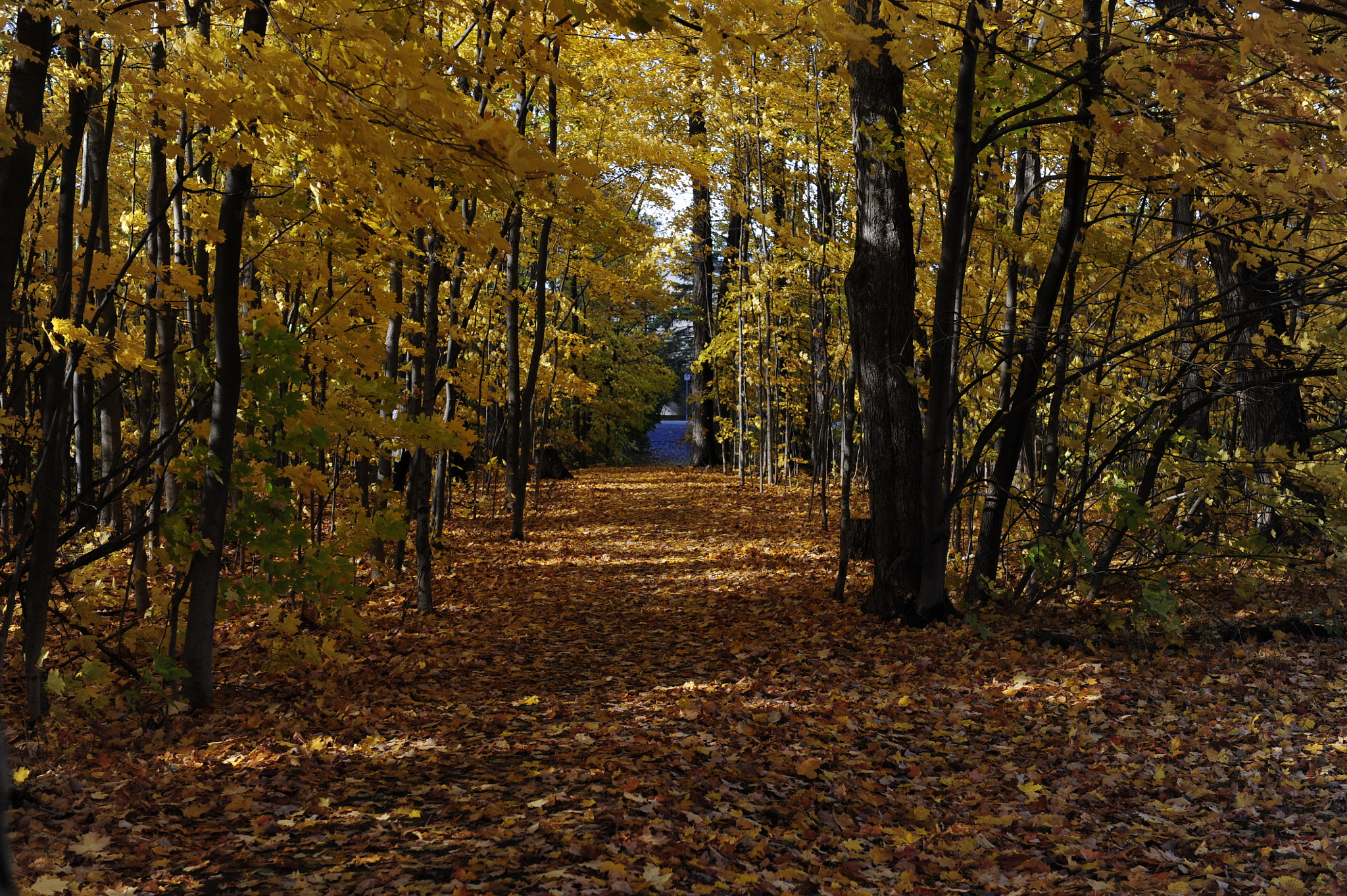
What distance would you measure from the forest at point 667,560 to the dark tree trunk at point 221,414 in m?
0.03

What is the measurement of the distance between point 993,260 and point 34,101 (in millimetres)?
7969

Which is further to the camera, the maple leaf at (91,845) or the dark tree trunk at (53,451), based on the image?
the dark tree trunk at (53,451)

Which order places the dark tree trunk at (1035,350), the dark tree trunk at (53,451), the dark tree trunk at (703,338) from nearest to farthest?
the dark tree trunk at (53,451)
the dark tree trunk at (1035,350)
the dark tree trunk at (703,338)

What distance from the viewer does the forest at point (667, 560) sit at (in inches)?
134

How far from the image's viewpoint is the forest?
3.40m

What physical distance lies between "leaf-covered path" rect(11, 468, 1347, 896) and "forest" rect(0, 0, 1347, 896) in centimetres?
3

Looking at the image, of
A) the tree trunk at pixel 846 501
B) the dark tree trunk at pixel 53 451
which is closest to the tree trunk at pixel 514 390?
the tree trunk at pixel 846 501

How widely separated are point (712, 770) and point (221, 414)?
3208mm

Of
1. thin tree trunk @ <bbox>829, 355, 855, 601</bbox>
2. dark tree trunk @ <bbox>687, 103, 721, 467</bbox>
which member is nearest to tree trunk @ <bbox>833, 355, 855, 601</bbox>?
thin tree trunk @ <bbox>829, 355, 855, 601</bbox>

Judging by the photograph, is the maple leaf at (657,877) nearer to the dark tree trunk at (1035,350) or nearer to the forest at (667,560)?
the forest at (667,560)

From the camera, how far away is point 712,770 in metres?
4.28

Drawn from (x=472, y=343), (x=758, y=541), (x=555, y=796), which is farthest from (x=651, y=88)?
(x=555, y=796)

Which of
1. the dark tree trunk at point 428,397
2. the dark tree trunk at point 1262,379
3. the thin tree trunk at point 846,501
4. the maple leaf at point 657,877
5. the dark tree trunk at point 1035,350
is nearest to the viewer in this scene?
the maple leaf at point 657,877

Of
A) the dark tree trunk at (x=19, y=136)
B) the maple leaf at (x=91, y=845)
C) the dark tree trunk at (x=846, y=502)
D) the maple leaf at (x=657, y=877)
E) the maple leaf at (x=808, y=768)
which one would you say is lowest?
the maple leaf at (x=808, y=768)
